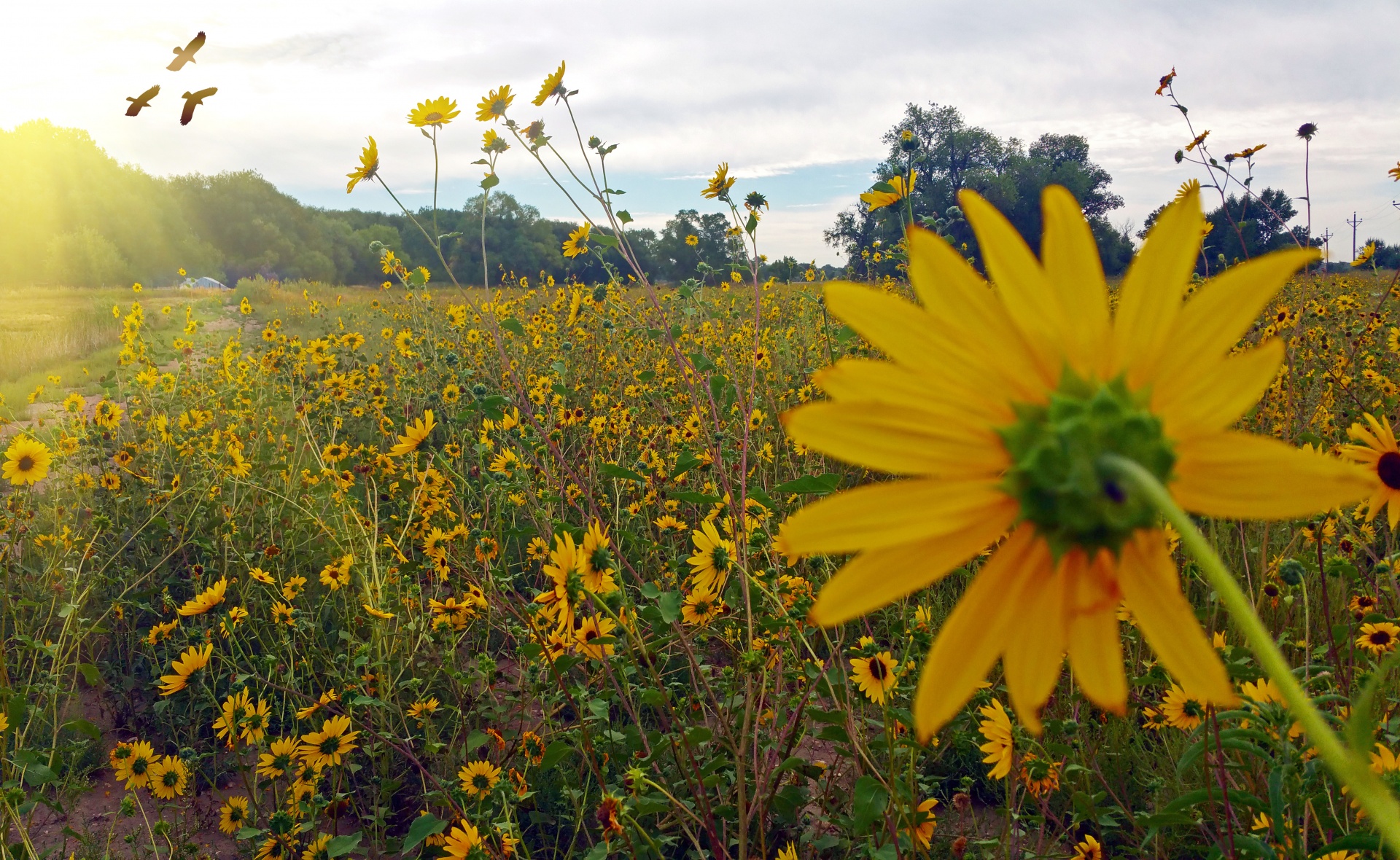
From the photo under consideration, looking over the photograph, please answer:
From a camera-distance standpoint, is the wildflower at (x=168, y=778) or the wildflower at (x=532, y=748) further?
the wildflower at (x=168, y=778)

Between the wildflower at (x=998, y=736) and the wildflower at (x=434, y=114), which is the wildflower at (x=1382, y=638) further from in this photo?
the wildflower at (x=434, y=114)

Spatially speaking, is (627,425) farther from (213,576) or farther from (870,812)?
(870,812)

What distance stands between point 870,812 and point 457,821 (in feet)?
3.19

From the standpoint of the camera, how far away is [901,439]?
0.37 metres

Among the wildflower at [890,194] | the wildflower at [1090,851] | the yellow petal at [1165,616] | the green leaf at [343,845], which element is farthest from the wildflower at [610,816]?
the wildflower at [890,194]

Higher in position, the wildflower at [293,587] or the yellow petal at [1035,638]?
the yellow petal at [1035,638]

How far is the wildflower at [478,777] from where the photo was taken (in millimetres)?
1569

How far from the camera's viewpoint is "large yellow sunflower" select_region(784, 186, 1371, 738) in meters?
0.35

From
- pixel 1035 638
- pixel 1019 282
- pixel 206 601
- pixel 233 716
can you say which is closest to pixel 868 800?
pixel 1035 638

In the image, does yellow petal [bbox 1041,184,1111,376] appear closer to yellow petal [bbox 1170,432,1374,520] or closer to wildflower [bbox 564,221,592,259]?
yellow petal [bbox 1170,432,1374,520]

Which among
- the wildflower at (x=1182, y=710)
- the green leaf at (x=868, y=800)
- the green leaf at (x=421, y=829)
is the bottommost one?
the green leaf at (x=421, y=829)

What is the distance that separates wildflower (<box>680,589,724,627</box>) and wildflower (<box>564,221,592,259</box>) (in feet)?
5.61

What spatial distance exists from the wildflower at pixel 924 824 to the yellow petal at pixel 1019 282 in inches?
42.5

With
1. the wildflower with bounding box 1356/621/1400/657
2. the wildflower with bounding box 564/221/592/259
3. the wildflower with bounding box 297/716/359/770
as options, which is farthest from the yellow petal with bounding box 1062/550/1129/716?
the wildflower with bounding box 564/221/592/259
